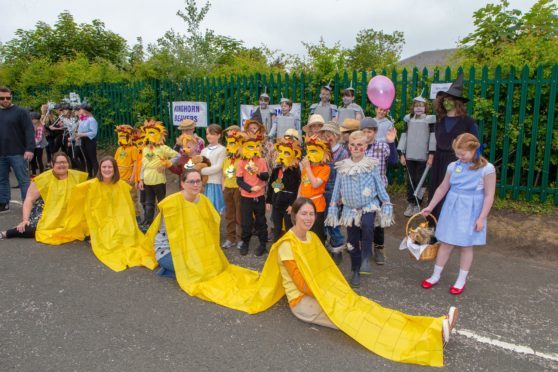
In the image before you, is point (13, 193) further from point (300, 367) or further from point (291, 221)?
point (300, 367)

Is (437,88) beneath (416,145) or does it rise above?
above

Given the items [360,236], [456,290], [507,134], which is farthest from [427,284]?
[507,134]

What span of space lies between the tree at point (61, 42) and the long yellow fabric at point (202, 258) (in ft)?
69.7

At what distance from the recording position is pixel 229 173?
19.8 feet

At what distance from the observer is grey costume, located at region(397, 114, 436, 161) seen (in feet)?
23.0

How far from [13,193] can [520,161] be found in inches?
406

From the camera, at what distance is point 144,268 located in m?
5.35

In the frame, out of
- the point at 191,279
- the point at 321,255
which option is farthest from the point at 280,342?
the point at 191,279

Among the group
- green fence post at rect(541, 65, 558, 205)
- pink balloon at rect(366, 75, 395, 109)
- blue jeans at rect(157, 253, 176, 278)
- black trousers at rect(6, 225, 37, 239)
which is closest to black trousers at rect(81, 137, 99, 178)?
black trousers at rect(6, 225, 37, 239)

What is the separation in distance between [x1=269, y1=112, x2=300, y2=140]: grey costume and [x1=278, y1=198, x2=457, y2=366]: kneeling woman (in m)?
4.62

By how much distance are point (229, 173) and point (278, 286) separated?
2.21 meters

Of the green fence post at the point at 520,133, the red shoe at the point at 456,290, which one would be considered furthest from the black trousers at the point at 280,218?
the green fence post at the point at 520,133

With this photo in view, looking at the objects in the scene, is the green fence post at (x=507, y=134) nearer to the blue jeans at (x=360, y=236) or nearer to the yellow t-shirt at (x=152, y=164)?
the blue jeans at (x=360, y=236)

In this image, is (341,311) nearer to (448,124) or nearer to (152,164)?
(448,124)
